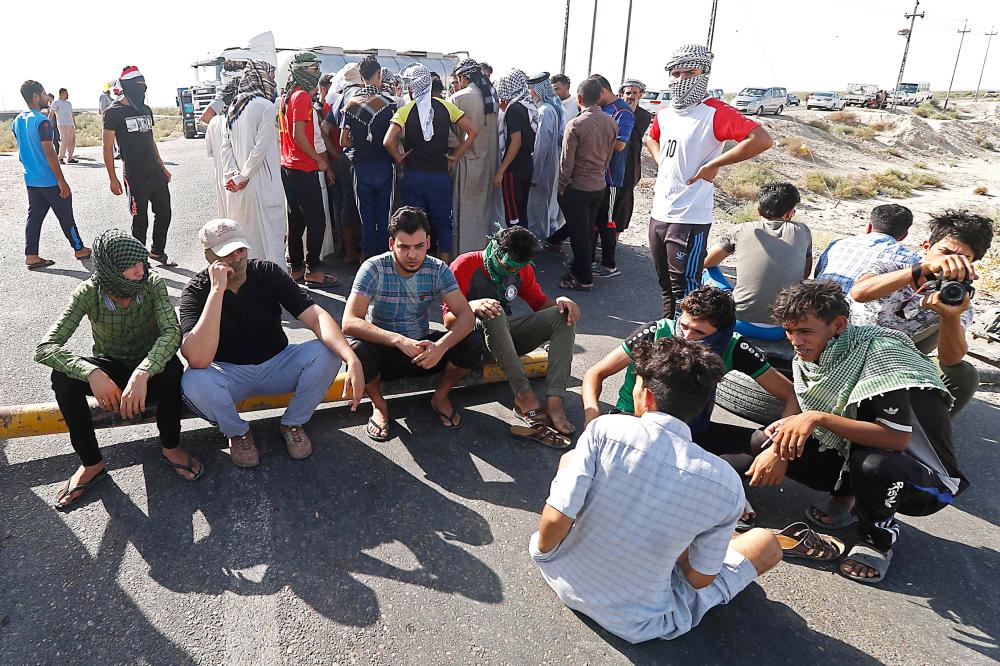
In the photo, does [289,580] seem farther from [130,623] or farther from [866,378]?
[866,378]

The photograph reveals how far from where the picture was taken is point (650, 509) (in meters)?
1.99

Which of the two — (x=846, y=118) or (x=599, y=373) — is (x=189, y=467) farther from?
(x=846, y=118)

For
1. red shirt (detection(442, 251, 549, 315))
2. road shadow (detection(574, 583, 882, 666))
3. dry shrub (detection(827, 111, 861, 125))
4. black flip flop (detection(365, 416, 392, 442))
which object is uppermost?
dry shrub (detection(827, 111, 861, 125))

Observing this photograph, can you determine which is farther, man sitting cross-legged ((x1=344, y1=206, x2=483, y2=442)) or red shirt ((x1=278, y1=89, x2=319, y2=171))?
red shirt ((x1=278, y1=89, x2=319, y2=171))

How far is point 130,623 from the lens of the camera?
2.31 meters

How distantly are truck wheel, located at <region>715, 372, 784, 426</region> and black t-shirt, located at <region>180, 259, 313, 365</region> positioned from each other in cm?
269

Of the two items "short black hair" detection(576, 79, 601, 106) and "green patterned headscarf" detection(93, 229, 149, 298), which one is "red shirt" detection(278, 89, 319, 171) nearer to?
"short black hair" detection(576, 79, 601, 106)

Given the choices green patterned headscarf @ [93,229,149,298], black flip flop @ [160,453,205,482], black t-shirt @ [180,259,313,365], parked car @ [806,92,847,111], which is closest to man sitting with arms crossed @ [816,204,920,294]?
black t-shirt @ [180,259,313,365]

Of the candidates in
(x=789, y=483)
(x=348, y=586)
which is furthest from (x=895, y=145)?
(x=348, y=586)

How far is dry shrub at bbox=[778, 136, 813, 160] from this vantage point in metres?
23.2

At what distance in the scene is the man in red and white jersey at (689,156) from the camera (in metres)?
4.50

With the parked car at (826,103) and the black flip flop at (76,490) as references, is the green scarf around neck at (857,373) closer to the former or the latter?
the black flip flop at (76,490)

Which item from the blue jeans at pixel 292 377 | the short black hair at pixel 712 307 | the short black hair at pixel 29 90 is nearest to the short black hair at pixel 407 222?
the blue jeans at pixel 292 377

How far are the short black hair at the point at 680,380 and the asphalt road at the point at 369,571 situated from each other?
0.99 metres
